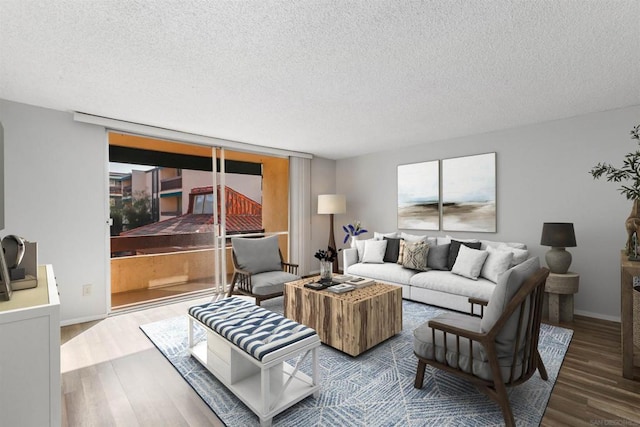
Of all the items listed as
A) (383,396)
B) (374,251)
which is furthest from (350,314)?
(374,251)

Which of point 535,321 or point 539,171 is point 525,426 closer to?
point 535,321

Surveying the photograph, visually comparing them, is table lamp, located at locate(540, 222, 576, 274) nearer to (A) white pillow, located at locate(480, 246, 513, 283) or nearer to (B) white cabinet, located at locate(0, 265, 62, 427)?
(A) white pillow, located at locate(480, 246, 513, 283)

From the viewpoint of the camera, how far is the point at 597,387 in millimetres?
2182

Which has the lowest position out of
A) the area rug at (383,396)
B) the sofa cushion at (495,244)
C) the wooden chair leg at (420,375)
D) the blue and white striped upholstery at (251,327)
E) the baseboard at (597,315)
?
the area rug at (383,396)

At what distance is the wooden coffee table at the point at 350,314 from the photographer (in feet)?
8.78

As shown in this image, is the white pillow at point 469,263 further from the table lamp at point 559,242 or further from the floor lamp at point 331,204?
the floor lamp at point 331,204

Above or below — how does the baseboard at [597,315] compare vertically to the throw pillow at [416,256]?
below

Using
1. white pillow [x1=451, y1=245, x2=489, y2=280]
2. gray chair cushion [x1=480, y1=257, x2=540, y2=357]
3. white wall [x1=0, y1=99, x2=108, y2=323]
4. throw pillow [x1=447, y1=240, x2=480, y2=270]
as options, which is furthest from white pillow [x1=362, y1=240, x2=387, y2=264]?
white wall [x1=0, y1=99, x2=108, y2=323]

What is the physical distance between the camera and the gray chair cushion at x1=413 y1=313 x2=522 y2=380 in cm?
182

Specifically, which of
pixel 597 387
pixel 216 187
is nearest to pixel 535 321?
pixel 597 387

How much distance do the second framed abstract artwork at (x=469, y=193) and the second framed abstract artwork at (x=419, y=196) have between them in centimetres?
13

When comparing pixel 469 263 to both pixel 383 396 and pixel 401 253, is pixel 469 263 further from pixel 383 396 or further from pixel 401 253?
pixel 383 396

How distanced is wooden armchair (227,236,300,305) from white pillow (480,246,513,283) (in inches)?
95.9

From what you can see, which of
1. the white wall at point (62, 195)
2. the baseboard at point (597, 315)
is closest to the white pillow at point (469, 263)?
the baseboard at point (597, 315)
